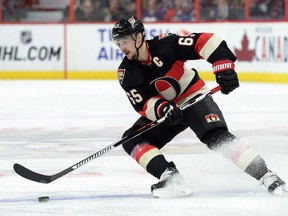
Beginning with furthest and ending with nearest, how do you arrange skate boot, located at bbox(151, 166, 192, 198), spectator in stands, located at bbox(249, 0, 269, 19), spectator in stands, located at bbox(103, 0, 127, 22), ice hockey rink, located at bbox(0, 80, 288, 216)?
spectator in stands, located at bbox(103, 0, 127, 22), spectator in stands, located at bbox(249, 0, 269, 19), skate boot, located at bbox(151, 166, 192, 198), ice hockey rink, located at bbox(0, 80, 288, 216)

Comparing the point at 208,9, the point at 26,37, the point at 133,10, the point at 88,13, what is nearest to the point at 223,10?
the point at 208,9

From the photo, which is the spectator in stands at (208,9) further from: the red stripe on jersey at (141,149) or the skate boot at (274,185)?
the skate boot at (274,185)

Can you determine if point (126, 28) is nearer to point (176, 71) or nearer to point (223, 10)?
point (176, 71)

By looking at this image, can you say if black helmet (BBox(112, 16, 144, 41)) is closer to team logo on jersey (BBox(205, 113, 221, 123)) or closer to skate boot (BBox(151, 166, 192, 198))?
team logo on jersey (BBox(205, 113, 221, 123))

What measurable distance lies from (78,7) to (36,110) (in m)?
4.36

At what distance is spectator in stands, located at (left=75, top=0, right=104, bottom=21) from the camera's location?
13156 mm

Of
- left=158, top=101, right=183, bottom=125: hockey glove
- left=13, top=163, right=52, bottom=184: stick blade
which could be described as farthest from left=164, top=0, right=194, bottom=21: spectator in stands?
left=158, top=101, right=183, bottom=125: hockey glove

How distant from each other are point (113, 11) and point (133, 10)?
0.29m

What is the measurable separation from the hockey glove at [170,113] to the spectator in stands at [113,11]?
27.9ft

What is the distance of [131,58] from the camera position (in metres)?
4.77

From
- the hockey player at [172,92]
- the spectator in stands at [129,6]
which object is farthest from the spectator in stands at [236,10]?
the hockey player at [172,92]

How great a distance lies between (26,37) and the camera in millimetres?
13195

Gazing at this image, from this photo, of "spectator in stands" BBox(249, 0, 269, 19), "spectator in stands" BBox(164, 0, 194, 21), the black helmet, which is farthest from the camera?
"spectator in stands" BBox(164, 0, 194, 21)

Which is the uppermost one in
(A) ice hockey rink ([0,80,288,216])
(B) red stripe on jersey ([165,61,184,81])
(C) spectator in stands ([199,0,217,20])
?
(B) red stripe on jersey ([165,61,184,81])
